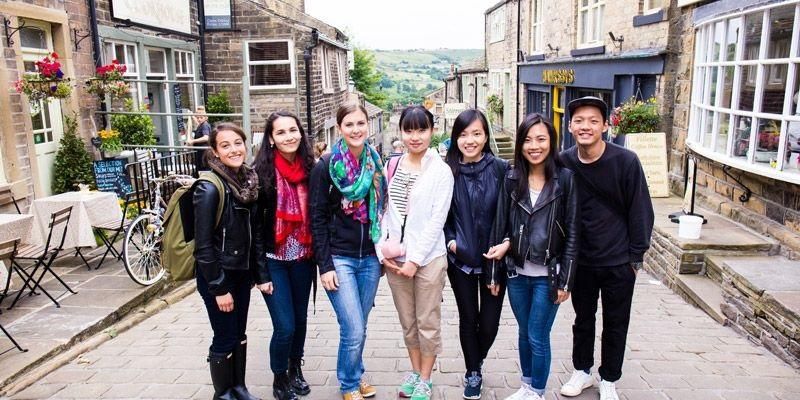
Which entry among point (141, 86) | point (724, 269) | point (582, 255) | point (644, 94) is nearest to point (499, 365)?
point (582, 255)

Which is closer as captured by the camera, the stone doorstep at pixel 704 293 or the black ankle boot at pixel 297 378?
the black ankle boot at pixel 297 378

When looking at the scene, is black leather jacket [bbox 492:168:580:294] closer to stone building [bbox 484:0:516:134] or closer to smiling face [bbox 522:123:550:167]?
smiling face [bbox 522:123:550:167]

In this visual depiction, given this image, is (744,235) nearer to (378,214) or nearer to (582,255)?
(582,255)

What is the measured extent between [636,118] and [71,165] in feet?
28.4

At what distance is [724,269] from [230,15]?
12.7 metres

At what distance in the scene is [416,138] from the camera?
10.6ft

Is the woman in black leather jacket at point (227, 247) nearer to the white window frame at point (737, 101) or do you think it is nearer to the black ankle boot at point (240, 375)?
the black ankle boot at point (240, 375)

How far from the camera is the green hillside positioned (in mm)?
141750

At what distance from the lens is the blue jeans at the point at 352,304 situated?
10.8 feet

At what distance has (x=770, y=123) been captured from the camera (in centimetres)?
596

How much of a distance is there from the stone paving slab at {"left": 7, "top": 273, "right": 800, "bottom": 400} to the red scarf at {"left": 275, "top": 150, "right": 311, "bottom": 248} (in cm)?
110

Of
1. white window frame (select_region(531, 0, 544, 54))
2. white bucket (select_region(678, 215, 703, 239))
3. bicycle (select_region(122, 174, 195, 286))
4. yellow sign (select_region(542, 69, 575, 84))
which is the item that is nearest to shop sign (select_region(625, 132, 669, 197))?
white bucket (select_region(678, 215, 703, 239))

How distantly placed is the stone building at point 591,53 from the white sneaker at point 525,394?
7441mm

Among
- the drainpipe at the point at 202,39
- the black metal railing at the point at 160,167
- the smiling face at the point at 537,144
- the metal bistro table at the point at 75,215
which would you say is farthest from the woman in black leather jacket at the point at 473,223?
the drainpipe at the point at 202,39
